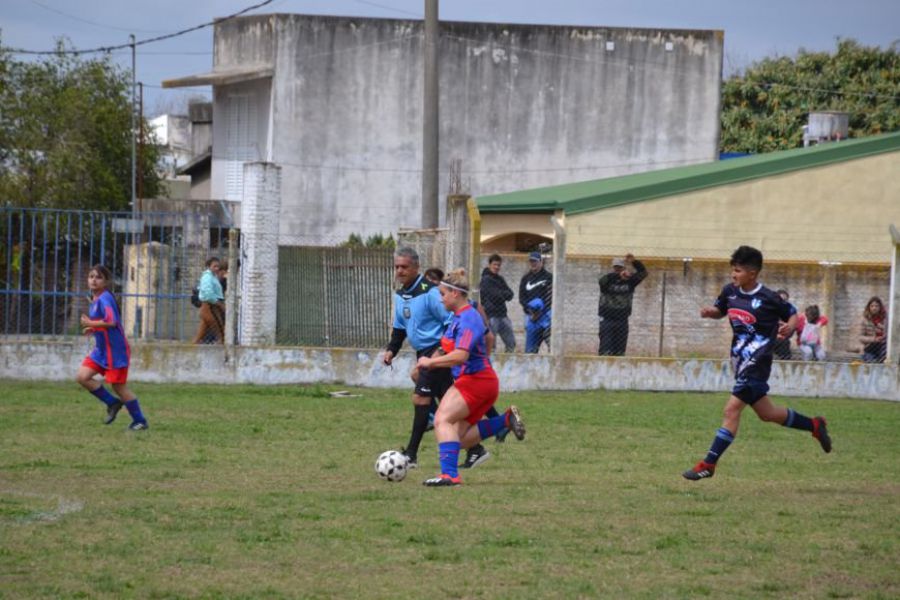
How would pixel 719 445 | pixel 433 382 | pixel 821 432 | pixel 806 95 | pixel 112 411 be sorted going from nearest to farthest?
pixel 719 445 < pixel 821 432 < pixel 433 382 < pixel 112 411 < pixel 806 95

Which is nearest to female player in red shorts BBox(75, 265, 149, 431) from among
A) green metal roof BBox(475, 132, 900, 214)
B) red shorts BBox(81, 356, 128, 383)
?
red shorts BBox(81, 356, 128, 383)

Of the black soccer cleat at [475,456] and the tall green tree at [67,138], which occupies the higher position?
the tall green tree at [67,138]

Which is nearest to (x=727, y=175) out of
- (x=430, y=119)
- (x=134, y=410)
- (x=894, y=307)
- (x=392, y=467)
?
(x=430, y=119)

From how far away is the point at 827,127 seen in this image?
36.8 m

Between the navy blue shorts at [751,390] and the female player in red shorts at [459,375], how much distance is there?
1880mm

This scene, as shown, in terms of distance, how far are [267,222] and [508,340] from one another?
157 inches

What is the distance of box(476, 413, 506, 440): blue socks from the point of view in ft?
36.1

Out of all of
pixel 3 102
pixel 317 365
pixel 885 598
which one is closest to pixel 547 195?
pixel 317 365

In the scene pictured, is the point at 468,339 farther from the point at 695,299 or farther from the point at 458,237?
the point at 695,299

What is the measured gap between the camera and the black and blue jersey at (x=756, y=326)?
1061cm

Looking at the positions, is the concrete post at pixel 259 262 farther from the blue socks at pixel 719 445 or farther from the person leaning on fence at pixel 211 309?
the blue socks at pixel 719 445

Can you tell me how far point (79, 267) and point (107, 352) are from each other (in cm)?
583

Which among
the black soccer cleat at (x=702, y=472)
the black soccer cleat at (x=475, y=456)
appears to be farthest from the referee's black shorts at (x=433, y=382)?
the black soccer cleat at (x=702, y=472)

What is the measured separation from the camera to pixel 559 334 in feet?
63.7
